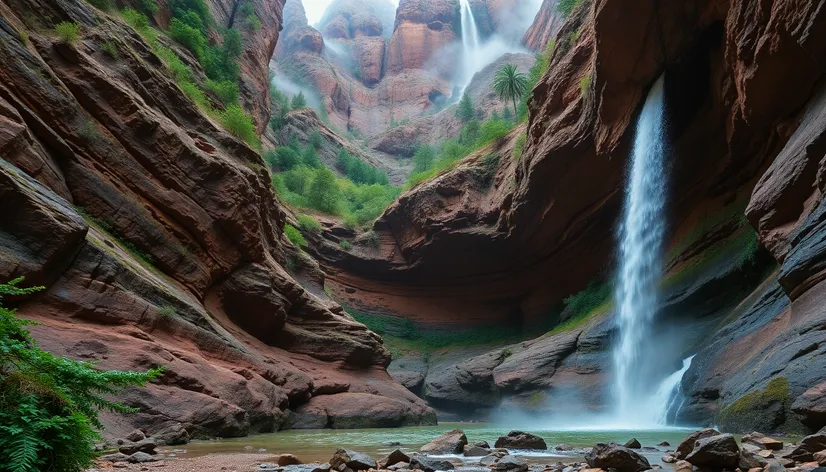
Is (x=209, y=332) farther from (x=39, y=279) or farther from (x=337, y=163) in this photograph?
(x=337, y=163)

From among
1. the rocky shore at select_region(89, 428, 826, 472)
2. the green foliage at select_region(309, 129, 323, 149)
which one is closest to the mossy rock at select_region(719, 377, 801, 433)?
the rocky shore at select_region(89, 428, 826, 472)

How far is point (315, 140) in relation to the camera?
156 ft

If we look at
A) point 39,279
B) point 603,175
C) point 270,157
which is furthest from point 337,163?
point 39,279

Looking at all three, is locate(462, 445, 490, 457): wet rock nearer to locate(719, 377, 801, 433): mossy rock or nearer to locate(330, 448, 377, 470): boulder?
locate(330, 448, 377, 470): boulder

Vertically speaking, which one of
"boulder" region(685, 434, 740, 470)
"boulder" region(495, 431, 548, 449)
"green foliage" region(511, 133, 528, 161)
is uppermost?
"green foliage" region(511, 133, 528, 161)

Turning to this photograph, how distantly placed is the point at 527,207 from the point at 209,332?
15648 mm

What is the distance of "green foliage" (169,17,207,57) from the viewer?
66.5 ft

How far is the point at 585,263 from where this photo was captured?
25.8 meters

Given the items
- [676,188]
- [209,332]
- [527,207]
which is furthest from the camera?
[527,207]

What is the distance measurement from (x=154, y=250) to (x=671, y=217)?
57.7 ft

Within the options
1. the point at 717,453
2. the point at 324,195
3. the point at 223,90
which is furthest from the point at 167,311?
the point at 324,195

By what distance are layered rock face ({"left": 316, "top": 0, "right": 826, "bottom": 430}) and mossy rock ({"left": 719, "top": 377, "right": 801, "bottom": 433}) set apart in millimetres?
33

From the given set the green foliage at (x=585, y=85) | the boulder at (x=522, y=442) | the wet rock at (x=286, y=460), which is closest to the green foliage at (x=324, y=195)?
the green foliage at (x=585, y=85)

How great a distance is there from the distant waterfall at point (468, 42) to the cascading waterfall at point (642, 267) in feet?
225
